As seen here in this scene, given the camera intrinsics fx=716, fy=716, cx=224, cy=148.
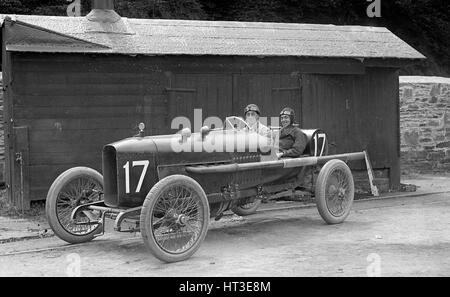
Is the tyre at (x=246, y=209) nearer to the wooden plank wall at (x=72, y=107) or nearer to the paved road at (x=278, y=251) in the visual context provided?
the paved road at (x=278, y=251)

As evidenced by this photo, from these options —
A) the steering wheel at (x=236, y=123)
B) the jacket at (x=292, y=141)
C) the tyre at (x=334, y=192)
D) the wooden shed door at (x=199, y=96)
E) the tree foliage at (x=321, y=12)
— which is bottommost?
the tyre at (x=334, y=192)

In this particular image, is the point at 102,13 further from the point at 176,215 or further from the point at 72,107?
the point at 176,215

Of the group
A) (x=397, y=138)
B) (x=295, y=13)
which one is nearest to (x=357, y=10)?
(x=295, y=13)

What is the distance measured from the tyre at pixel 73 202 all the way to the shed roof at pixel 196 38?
292 centimetres

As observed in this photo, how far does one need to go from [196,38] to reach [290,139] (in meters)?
3.21

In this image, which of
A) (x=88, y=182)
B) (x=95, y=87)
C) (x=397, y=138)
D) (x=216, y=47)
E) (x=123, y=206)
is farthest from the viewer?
(x=397, y=138)

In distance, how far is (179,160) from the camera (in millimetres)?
8305

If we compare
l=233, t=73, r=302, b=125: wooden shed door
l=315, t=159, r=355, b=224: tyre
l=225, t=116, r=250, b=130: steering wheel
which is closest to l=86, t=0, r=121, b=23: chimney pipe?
l=233, t=73, r=302, b=125: wooden shed door

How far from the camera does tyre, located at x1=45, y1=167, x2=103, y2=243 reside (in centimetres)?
836

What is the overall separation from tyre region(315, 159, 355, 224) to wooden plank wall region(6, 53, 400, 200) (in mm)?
3236

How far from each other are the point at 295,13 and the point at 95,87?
599 inches

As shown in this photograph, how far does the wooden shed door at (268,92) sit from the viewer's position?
12.7 metres

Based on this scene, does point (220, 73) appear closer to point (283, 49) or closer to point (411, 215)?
point (283, 49)

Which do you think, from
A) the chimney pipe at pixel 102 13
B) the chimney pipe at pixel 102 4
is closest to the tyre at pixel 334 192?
the chimney pipe at pixel 102 13
